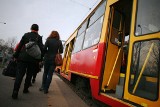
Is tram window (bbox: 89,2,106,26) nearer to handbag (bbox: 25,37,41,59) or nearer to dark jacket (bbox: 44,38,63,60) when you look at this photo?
dark jacket (bbox: 44,38,63,60)

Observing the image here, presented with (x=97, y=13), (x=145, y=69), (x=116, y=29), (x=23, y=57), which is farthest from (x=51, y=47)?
(x=145, y=69)

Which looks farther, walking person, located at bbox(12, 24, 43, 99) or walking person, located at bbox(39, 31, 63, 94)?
walking person, located at bbox(39, 31, 63, 94)

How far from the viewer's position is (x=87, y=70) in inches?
225

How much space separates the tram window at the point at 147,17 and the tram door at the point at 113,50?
1119mm

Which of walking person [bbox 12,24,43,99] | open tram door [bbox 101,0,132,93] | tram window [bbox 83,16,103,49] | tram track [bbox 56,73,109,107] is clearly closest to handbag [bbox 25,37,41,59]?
walking person [bbox 12,24,43,99]

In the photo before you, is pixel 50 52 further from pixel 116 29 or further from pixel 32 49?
pixel 116 29

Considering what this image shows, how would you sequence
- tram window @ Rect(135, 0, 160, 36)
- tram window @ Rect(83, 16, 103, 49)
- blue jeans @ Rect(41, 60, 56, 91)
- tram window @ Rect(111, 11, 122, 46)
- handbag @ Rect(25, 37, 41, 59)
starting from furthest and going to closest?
blue jeans @ Rect(41, 60, 56, 91), tram window @ Rect(83, 16, 103, 49), tram window @ Rect(111, 11, 122, 46), handbag @ Rect(25, 37, 41, 59), tram window @ Rect(135, 0, 160, 36)

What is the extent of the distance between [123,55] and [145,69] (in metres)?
1.79

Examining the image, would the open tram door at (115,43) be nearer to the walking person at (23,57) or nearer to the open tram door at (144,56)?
the open tram door at (144,56)

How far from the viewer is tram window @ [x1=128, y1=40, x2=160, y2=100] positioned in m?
3.59

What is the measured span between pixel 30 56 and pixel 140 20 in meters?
2.70

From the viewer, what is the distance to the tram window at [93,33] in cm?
569

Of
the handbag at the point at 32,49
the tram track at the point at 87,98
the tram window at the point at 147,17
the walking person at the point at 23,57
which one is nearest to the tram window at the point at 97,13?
the tram window at the point at 147,17

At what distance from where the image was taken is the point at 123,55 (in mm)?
5586
